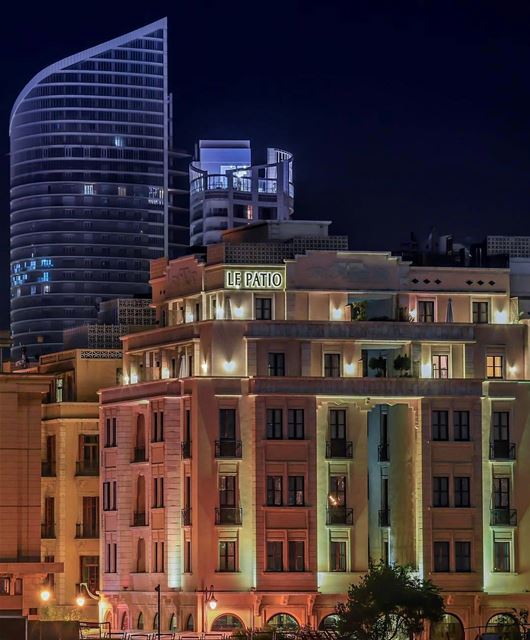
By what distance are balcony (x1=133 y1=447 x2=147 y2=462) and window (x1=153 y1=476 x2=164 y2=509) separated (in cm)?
200

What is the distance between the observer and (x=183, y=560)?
13250cm

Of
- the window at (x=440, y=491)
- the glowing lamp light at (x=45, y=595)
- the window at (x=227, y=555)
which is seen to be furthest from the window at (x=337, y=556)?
the glowing lamp light at (x=45, y=595)

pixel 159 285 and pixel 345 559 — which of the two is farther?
pixel 159 285

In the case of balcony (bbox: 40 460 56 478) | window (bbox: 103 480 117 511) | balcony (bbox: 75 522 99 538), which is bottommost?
balcony (bbox: 75 522 99 538)

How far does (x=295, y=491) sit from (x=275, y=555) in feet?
11.5

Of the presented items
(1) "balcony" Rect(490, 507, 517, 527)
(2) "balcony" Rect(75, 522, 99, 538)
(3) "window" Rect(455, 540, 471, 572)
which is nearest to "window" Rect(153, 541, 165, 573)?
(2) "balcony" Rect(75, 522, 99, 538)

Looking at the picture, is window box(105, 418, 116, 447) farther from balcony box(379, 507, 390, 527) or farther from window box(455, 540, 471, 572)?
window box(455, 540, 471, 572)

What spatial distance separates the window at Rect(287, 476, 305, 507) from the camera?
13100 cm

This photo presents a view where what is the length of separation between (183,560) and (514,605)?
17545mm

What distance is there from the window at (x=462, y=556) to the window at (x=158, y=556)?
15.7 metres

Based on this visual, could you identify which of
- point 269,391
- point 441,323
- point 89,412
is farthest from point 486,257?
point 89,412

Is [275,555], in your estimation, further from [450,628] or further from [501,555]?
[501,555]

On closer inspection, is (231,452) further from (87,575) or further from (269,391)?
(87,575)

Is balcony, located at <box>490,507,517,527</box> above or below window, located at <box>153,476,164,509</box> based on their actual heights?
below
